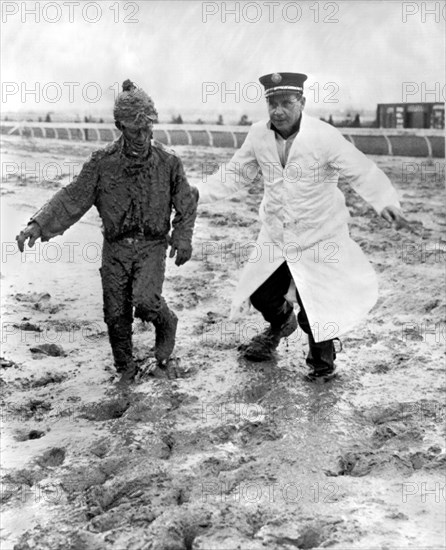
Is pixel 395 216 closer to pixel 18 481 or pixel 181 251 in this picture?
pixel 181 251

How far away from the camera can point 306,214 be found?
4320 mm

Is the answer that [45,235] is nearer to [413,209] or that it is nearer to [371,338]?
[371,338]

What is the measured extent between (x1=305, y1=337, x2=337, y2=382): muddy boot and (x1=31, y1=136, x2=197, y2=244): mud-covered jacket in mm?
943

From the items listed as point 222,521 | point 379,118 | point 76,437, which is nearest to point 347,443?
point 222,521

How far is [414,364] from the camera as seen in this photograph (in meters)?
4.66

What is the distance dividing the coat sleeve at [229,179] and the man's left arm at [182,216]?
0.33 meters

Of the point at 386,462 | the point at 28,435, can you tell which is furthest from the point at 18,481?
the point at 386,462

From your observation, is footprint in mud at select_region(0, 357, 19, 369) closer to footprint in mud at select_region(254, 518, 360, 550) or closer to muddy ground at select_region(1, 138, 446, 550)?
muddy ground at select_region(1, 138, 446, 550)

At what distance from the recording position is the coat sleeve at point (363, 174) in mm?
4137

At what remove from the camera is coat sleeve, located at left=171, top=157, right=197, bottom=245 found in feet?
13.6

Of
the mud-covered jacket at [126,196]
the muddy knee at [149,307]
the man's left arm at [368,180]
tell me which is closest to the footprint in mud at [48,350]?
the muddy knee at [149,307]

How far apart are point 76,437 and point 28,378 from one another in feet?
2.70

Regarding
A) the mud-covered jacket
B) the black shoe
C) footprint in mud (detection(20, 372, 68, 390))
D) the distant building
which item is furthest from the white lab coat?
the distant building

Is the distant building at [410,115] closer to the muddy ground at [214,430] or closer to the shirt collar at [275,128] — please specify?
the muddy ground at [214,430]
